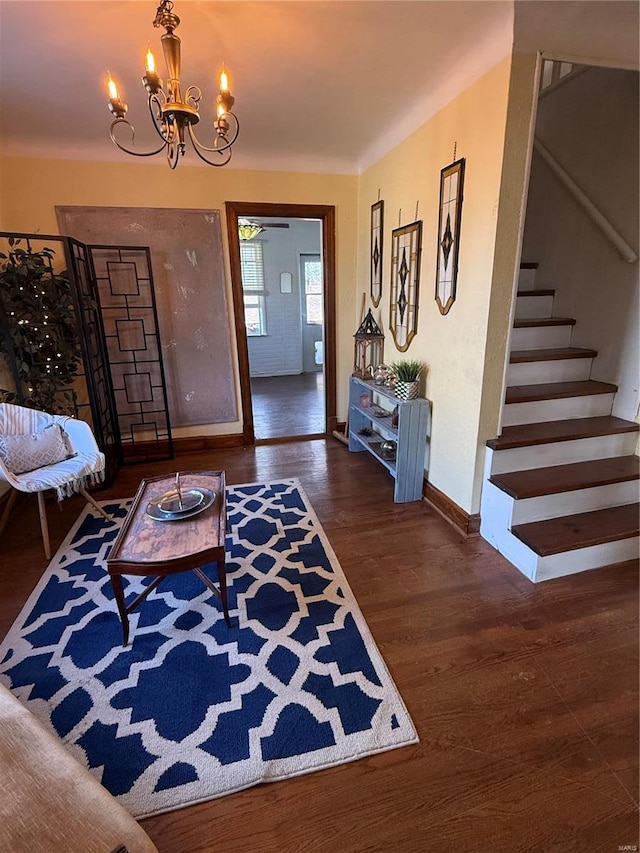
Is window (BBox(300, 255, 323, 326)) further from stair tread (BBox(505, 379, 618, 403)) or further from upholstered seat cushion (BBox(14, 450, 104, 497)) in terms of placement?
upholstered seat cushion (BBox(14, 450, 104, 497))

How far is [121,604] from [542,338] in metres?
3.12

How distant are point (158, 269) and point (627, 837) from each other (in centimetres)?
419

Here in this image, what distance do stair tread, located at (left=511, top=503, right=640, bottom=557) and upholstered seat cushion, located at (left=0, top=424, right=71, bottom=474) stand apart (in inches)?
111

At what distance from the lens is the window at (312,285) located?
7.31m

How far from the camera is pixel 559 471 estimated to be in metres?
2.43

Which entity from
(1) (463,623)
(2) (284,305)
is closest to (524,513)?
(1) (463,623)

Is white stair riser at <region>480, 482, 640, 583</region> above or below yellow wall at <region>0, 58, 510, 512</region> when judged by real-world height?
below

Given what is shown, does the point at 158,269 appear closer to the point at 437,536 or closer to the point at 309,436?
the point at 309,436

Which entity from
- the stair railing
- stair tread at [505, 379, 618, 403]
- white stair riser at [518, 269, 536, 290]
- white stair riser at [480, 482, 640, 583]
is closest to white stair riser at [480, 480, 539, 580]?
white stair riser at [480, 482, 640, 583]

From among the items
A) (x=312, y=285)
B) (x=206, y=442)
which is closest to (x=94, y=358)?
(x=206, y=442)

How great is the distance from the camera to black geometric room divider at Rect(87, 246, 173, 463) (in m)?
3.48

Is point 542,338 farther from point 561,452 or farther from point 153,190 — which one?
point 153,190

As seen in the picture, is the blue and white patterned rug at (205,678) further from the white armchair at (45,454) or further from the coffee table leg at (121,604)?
the white armchair at (45,454)

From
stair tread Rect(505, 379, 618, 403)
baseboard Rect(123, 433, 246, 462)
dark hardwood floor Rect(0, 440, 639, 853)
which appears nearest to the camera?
dark hardwood floor Rect(0, 440, 639, 853)
